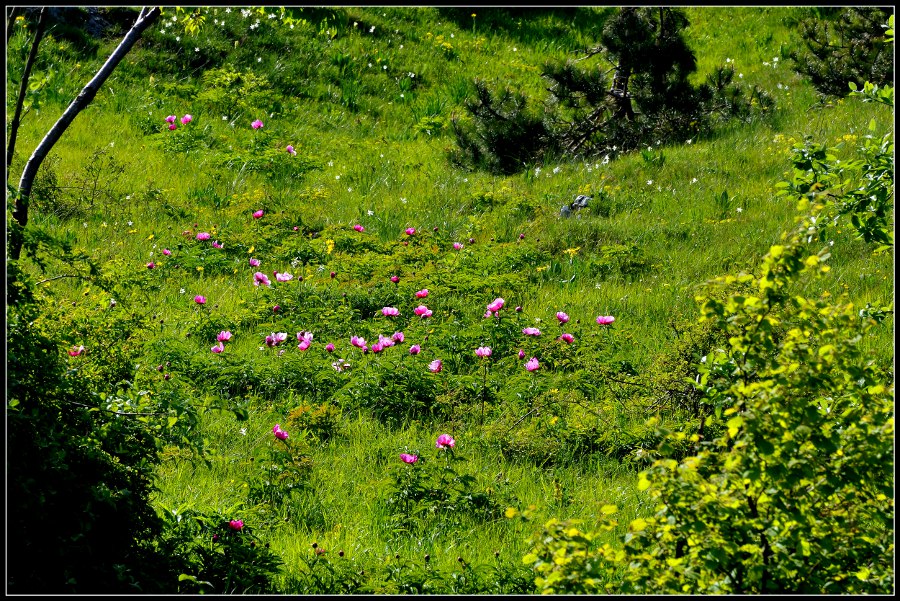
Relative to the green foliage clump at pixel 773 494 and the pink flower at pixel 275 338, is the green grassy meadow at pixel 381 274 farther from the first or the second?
the green foliage clump at pixel 773 494

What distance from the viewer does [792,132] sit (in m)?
8.64

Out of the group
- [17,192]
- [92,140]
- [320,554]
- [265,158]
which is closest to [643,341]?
[320,554]

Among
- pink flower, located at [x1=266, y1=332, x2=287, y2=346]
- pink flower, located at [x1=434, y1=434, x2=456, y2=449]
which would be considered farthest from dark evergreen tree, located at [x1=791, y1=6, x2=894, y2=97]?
pink flower, located at [x1=434, y1=434, x2=456, y2=449]

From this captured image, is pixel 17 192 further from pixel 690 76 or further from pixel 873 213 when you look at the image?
pixel 690 76

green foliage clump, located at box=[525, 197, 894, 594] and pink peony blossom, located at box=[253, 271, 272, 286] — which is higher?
green foliage clump, located at box=[525, 197, 894, 594]

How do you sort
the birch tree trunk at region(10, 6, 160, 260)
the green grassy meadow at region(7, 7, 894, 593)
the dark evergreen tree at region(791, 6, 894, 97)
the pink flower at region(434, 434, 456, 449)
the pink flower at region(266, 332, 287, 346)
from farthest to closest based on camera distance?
the dark evergreen tree at region(791, 6, 894, 97) → the pink flower at region(266, 332, 287, 346) → the pink flower at region(434, 434, 456, 449) → the green grassy meadow at region(7, 7, 894, 593) → the birch tree trunk at region(10, 6, 160, 260)

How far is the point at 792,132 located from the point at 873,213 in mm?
5412

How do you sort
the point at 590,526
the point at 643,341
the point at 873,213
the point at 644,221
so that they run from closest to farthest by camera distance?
the point at 873,213 → the point at 590,526 → the point at 643,341 → the point at 644,221

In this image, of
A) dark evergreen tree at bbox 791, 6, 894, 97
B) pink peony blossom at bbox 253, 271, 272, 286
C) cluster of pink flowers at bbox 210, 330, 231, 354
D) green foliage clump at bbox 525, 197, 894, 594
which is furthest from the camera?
dark evergreen tree at bbox 791, 6, 894, 97

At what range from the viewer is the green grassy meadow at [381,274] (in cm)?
408

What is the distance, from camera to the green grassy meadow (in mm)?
4078

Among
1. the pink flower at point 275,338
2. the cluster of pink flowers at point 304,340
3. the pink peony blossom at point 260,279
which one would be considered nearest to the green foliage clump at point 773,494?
the cluster of pink flowers at point 304,340

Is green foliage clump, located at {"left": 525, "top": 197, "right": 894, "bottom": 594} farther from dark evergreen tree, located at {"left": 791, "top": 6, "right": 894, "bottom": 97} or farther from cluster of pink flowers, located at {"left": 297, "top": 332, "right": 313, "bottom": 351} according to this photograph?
dark evergreen tree, located at {"left": 791, "top": 6, "right": 894, "bottom": 97}

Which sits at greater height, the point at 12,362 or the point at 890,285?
the point at 12,362
